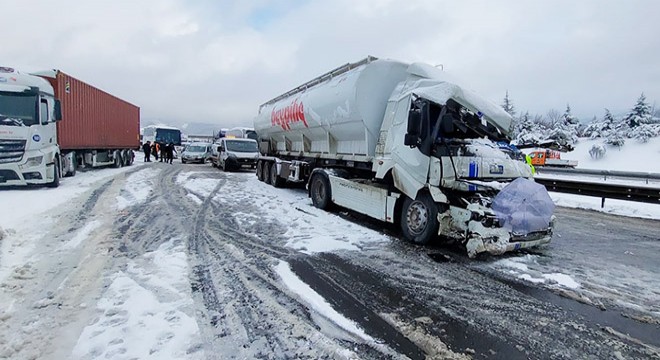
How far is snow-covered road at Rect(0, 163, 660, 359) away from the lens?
3.12 m

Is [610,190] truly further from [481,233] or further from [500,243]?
[481,233]

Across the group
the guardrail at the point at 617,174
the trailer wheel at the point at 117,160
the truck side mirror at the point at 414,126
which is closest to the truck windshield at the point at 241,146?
the trailer wheel at the point at 117,160

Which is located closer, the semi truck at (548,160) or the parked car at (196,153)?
the parked car at (196,153)

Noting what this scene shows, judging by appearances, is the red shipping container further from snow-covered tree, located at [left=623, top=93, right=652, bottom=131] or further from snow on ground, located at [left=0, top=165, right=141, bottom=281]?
snow-covered tree, located at [left=623, top=93, right=652, bottom=131]

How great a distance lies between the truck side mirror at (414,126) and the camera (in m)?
6.00

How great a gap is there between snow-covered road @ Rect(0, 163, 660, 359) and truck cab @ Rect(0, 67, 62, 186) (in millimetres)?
4263

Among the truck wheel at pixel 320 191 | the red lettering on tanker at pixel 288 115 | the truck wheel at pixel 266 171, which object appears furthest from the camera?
the truck wheel at pixel 266 171

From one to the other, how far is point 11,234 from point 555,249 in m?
9.25

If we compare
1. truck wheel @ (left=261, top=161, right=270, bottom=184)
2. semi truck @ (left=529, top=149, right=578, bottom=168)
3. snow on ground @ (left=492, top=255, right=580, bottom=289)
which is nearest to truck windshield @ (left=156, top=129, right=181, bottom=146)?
truck wheel @ (left=261, top=161, right=270, bottom=184)

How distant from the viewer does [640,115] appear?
47062 mm

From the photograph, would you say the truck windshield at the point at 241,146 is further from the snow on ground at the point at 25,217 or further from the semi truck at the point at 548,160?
the semi truck at the point at 548,160

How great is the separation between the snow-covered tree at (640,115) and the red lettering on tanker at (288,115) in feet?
170

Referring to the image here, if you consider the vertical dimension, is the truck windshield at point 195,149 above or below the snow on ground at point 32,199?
above

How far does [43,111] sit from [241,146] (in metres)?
11.2
